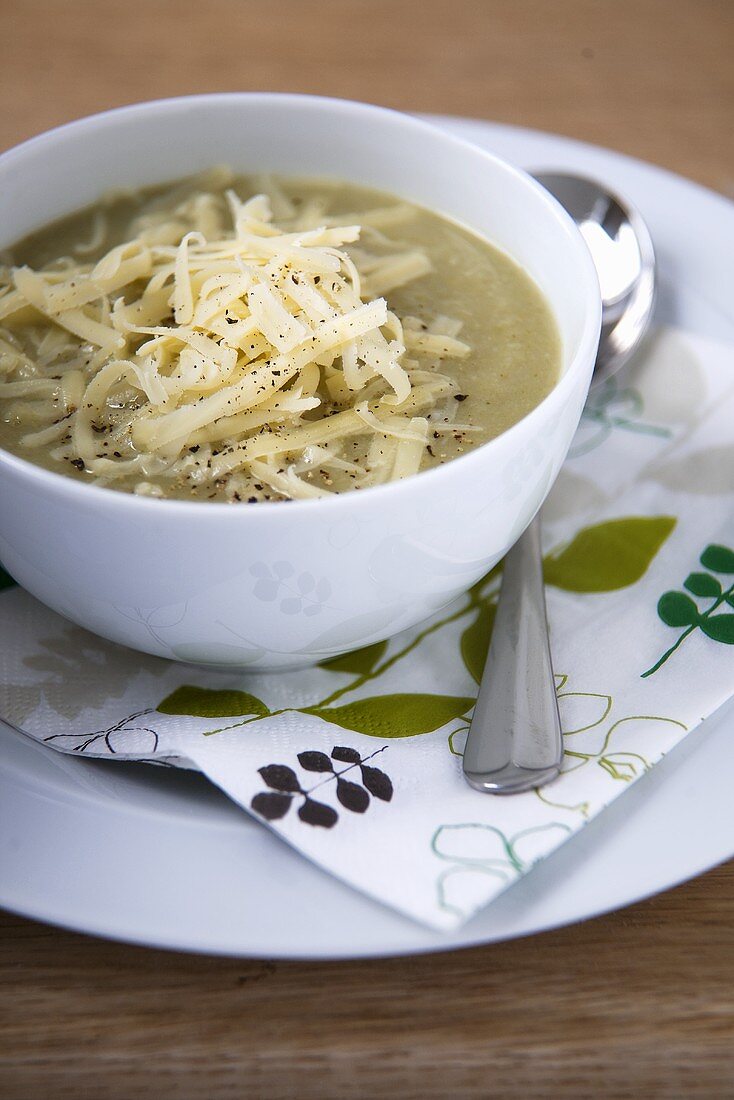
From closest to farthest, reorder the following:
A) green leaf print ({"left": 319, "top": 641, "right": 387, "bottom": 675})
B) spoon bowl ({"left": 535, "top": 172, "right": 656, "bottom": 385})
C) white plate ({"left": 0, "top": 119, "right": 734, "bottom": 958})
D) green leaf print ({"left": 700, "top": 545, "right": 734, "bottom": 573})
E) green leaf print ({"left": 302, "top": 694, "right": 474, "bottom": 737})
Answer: white plate ({"left": 0, "top": 119, "right": 734, "bottom": 958}) < green leaf print ({"left": 302, "top": 694, "right": 474, "bottom": 737}) < green leaf print ({"left": 319, "top": 641, "right": 387, "bottom": 675}) < green leaf print ({"left": 700, "top": 545, "right": 734, "bottom": 573}) < spoon bowl ({"left": 535, "top": 172, "right": 656, "bottom": 385})

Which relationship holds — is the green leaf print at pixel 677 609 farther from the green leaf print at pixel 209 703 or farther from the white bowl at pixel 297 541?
the green leaf print at pixel 209 703

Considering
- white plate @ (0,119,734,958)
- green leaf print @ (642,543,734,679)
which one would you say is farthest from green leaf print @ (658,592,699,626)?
white plate @ (0,119,734,958)

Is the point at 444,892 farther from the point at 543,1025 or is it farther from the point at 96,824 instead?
the point at 96,824

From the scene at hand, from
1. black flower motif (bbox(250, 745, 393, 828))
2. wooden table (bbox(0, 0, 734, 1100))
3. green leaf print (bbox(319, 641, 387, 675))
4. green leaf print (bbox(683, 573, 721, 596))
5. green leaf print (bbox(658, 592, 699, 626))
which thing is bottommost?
wooden table (bbox(0, 0, 734, 1100))

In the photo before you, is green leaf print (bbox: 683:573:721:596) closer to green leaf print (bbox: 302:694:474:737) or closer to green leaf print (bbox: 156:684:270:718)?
green leaf print (bbox: 302:694:474:737)

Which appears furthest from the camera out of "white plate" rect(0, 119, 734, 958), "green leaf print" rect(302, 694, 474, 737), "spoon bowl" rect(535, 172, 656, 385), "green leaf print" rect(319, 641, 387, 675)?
"spoon bowl" rect(535, 172, 656, 385)

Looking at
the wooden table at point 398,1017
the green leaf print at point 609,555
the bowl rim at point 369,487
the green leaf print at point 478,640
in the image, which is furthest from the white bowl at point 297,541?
the wooden table at point 398,1017

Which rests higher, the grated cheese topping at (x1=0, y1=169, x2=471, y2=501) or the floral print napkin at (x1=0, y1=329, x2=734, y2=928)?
the grated cheese topping at (x1=0, y1=169, x2=471, y2=501)

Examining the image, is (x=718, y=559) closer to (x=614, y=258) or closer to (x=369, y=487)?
(x=369, y=487)

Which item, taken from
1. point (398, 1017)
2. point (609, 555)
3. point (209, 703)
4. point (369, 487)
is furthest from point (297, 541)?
point (609, 555)
